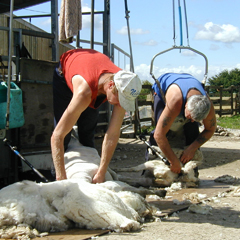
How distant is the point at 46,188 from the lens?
235 cm

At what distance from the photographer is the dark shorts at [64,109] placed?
131 inches

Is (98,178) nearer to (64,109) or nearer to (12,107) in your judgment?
(64,109)

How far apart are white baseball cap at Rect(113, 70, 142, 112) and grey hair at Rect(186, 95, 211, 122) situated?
3.09 ft

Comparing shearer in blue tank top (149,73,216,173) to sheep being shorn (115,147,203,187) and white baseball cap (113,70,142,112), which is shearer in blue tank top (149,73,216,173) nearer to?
sheep being shorn (115,147,203,187)

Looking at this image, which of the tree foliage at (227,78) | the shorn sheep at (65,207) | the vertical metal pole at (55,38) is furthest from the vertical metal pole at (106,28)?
the tree foliage at (227,78)

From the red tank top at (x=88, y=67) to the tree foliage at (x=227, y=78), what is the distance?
138 feet

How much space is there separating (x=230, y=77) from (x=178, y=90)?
43283 millimetres

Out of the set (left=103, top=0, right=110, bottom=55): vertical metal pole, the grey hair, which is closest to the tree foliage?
(left=103, top=0, right=110, bottom=55): vertical metal pole

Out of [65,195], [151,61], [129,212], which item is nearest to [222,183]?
[151,61]

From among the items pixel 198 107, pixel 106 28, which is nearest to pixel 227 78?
pixel 106 28

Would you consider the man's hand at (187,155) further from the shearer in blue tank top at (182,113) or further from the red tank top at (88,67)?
the red tank top at (88,67)

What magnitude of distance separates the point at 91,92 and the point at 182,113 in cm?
155

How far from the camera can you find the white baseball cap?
2.56 meters

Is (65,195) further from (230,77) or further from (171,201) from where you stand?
(230,77)
